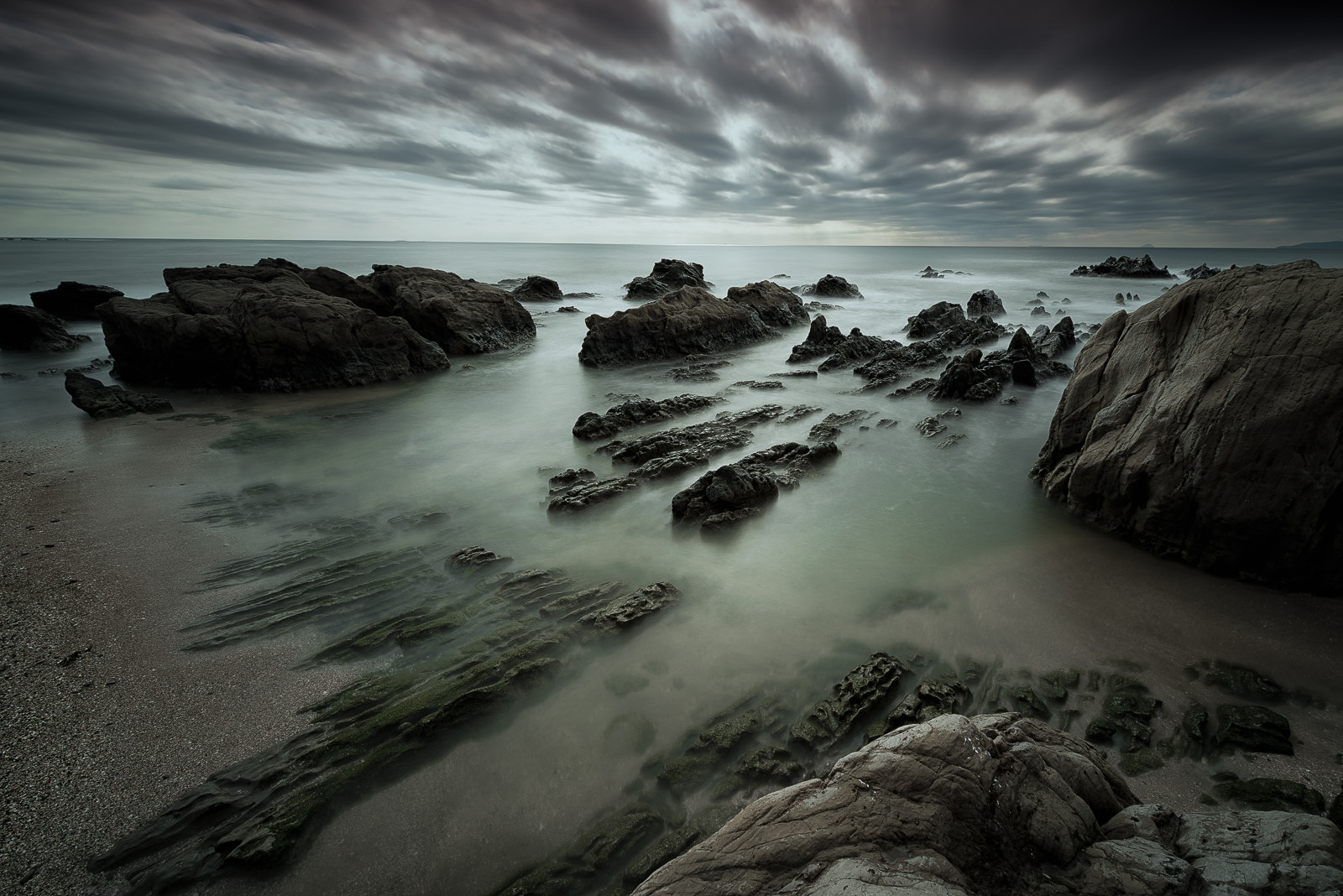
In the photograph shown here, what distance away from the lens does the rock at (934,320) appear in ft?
73.6

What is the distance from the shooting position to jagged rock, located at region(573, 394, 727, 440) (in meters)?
10.9

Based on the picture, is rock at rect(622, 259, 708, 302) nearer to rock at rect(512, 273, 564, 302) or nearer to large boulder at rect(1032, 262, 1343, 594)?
rock at rect(512, 273, 564, 302)

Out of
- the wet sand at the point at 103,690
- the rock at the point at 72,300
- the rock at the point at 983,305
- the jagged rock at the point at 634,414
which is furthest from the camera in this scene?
the rock at the point at 983,305

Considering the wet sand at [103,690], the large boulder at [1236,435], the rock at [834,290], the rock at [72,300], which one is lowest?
the rock at [72,300]

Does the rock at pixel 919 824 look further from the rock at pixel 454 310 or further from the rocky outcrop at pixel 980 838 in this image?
the rock at pixel 454 310

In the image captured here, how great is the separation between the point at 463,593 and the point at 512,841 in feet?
9.75

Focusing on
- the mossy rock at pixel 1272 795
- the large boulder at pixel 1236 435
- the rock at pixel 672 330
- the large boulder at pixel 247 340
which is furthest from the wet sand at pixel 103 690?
the rock at pixel 672 330

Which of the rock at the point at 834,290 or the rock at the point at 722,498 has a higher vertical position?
the rock at the point at 834,290

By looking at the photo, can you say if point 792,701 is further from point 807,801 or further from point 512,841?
point 512,841

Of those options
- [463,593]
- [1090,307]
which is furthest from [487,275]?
[463,593]

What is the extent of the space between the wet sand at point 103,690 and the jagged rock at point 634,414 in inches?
244

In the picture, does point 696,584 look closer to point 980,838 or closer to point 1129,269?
point 980,838

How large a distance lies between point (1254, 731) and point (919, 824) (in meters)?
3.66

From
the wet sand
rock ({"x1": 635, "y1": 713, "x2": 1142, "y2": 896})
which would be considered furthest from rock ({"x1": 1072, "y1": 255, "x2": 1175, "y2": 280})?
the wet sand
